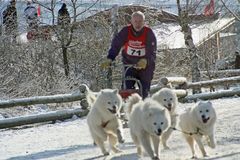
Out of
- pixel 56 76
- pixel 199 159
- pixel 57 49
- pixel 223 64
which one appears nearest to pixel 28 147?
pixel 199 159

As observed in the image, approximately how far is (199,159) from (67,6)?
12428 mm

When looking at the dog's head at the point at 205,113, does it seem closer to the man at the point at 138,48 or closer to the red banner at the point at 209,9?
the man at the point at 138,48

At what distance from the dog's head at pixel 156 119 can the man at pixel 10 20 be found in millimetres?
10413

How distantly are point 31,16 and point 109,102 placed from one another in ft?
34.5

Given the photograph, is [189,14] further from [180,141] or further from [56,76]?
[180,141]

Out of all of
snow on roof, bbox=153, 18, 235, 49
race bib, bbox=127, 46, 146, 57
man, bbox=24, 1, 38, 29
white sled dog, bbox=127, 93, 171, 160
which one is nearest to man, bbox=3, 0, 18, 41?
man, bbox=24, 1, 38, 29

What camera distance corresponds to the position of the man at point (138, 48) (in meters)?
9.34

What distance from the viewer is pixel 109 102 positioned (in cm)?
770

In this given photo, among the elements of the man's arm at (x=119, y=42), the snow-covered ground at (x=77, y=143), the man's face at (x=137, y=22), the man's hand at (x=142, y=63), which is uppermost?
the man's face at (x=137, y=22)

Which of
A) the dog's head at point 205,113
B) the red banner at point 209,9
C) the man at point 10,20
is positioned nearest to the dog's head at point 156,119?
the dog's head at point 205,113

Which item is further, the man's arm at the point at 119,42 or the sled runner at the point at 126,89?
the man's arm at the point at 119,42

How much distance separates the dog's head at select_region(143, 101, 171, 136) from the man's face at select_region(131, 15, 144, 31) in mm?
2555

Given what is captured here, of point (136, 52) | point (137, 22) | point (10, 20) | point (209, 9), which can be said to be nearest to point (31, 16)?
point (10, 20)

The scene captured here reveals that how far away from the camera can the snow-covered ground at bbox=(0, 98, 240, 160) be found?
7.79 meters
